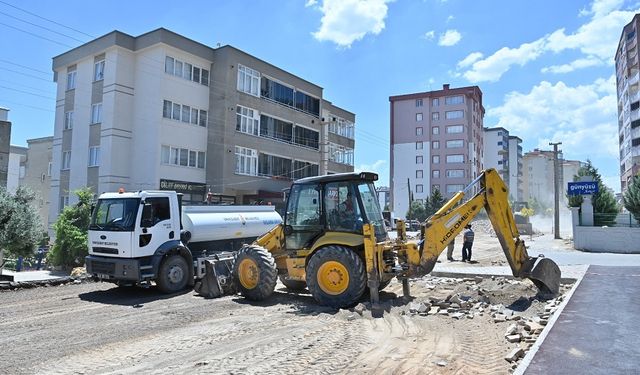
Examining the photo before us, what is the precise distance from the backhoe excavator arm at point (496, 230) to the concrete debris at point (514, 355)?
3.75m

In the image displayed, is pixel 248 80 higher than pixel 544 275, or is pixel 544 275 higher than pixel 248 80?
pixel 248 80

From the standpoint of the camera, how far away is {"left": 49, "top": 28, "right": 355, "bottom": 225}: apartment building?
2867cm

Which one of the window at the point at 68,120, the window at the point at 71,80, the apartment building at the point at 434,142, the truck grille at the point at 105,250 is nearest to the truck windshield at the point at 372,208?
the truck grille at the point at 105,250

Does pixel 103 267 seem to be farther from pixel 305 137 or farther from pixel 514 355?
pixel 305 137

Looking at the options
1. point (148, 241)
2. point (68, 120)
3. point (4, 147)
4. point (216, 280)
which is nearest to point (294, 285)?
point (216, 280)

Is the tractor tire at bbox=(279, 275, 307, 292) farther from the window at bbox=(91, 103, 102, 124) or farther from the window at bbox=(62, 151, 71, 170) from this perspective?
the window at bbox=(62, 151, 71, 170)

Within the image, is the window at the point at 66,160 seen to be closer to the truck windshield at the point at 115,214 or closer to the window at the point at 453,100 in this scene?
the truck windshield at the point at 115,214

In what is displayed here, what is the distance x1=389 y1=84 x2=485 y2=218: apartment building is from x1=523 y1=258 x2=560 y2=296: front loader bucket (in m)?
70.5

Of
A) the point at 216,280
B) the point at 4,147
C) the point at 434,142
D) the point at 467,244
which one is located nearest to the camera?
the point at 216,280

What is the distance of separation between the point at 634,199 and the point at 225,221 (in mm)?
24682

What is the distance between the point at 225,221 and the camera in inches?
559

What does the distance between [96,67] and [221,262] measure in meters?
24.3

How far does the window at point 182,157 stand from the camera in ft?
94.5

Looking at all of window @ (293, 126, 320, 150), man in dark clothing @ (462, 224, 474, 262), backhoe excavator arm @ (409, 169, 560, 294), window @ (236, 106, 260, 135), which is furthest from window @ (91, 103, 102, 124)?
backhoe excavator arm @ (409, 169, 560, 294)
